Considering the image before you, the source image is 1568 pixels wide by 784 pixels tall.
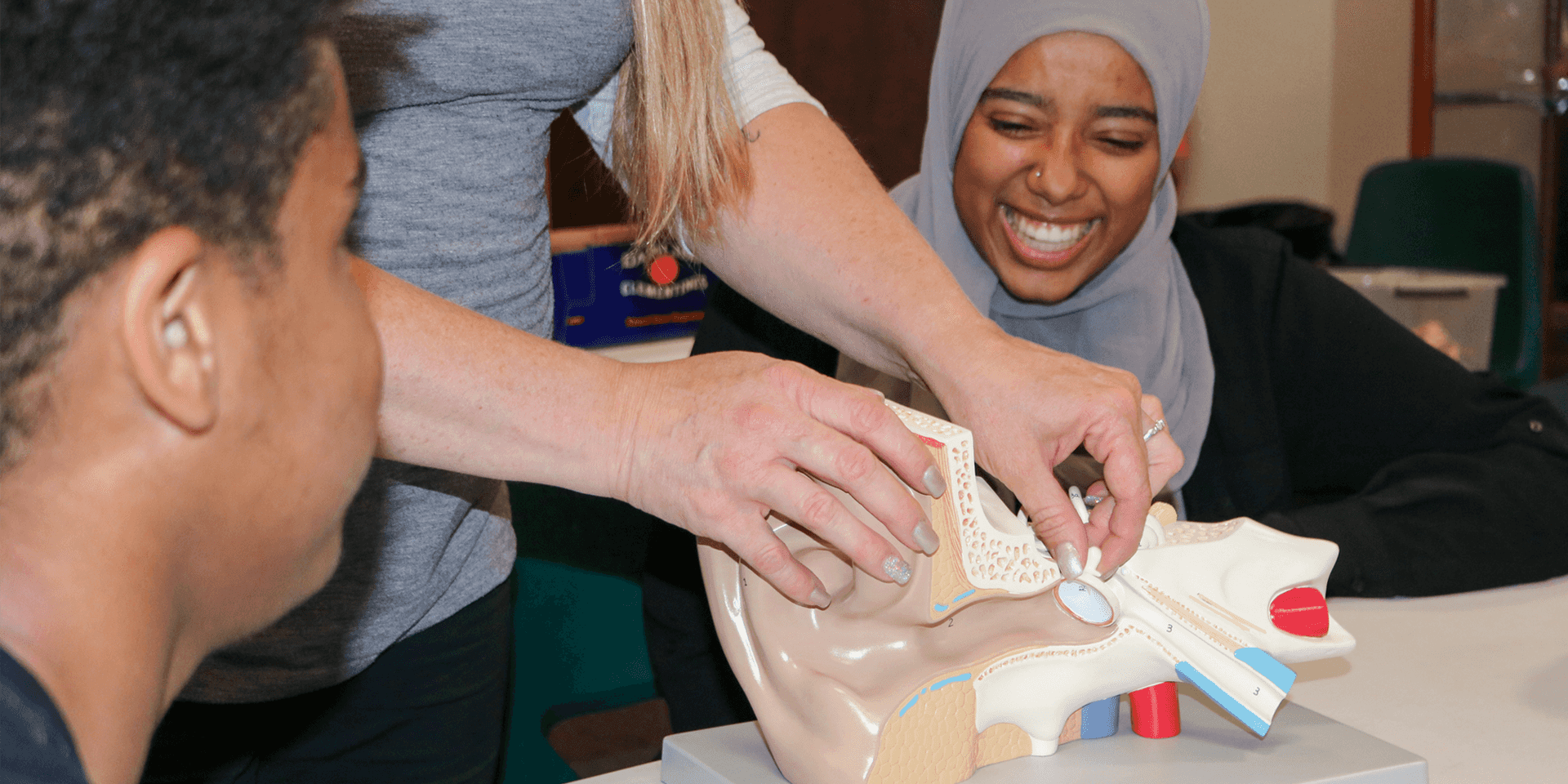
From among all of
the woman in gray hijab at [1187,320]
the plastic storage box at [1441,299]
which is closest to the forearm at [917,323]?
the woman in gray hijab at [1187,320]

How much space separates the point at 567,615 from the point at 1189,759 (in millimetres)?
919

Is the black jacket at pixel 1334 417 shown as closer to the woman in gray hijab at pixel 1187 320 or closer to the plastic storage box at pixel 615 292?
the woman in gray hijab at pixel 1187 320

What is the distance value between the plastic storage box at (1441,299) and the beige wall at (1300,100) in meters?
1.75

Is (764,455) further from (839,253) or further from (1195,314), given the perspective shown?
(1195,314)

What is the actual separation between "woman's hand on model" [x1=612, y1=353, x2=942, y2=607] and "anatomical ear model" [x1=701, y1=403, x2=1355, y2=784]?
0.15 feet

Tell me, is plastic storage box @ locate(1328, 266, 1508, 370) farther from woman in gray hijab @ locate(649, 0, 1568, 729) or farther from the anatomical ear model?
the anatomical ear model

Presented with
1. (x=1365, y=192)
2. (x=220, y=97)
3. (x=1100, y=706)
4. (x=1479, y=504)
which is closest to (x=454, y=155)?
(x=220, y=97)

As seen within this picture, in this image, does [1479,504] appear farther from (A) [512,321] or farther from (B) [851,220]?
(A) [512,321]

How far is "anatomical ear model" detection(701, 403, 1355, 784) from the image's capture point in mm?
755

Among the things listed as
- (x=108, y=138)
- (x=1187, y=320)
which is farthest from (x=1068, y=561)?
(x=1187, y=320)

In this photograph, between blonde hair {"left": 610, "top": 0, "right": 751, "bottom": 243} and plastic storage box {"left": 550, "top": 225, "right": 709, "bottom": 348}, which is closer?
blonde hair {"left": 610, "top": 0, "right": 751, "bottom": 243}

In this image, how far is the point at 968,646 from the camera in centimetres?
79

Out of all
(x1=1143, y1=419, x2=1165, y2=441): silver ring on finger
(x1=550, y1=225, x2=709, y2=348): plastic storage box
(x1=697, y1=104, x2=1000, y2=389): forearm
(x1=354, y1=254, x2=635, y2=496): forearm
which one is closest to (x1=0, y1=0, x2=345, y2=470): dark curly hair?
(x1=354, y1=254, x2=635, y2=496): forearm

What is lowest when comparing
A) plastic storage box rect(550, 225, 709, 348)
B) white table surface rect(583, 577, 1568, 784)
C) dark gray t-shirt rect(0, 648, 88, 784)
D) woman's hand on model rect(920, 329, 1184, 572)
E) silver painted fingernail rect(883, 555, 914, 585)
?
white table surface rect(583, 577, 1568, 784)
